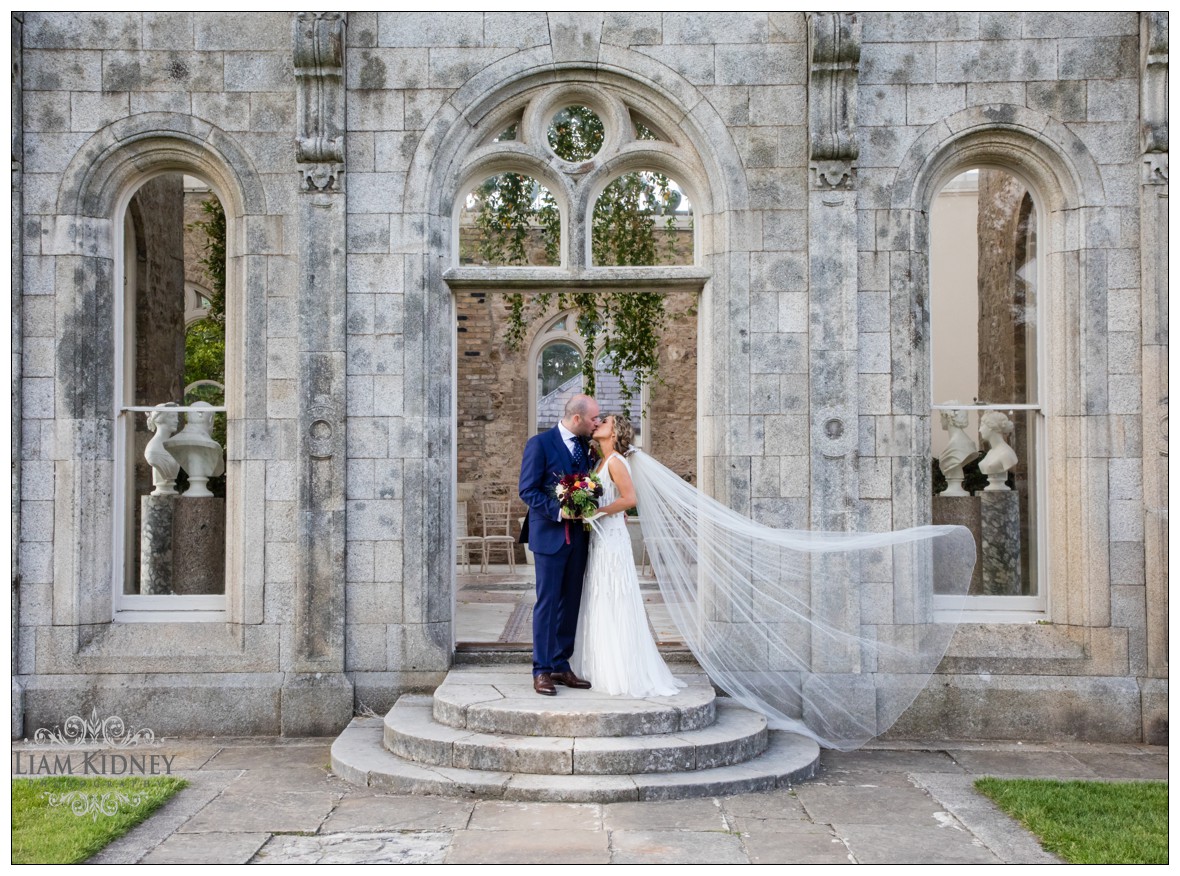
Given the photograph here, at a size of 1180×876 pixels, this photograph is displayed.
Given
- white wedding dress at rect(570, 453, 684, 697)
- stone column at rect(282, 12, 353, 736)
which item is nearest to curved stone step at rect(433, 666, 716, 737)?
white wedding dress at rect(570, 453, 684, 697)

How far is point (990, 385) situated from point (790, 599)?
2077 millimetres

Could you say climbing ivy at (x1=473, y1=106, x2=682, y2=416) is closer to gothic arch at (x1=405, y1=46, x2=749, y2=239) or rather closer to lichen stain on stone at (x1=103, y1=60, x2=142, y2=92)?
→ gothic arch at (x1=405, y1=46, x2=749, y2=239)

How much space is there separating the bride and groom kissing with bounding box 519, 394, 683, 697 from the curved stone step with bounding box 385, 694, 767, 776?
0.51 m

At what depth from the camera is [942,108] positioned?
24.4 ft

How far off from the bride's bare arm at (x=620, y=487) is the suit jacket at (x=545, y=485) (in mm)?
240

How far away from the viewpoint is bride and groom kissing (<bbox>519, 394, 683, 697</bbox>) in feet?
22.0

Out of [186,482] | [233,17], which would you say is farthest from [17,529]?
[233,17]

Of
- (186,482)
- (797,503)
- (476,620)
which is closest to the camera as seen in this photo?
(797,503)

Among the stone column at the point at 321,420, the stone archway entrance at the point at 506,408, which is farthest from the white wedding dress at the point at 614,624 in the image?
the stone archway entrance at the point at 506,408

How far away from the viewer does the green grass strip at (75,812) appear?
4965mm

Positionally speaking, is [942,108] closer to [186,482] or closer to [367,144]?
[367,144]

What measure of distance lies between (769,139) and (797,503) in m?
2.41

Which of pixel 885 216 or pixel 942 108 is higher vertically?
pixel 942 108

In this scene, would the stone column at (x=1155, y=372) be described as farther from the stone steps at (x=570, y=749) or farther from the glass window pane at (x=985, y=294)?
the stone steps at (x=570, y=749)
